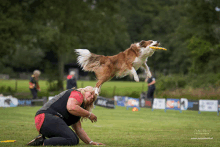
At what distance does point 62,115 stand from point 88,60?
350 centimetres

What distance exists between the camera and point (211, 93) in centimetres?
1739

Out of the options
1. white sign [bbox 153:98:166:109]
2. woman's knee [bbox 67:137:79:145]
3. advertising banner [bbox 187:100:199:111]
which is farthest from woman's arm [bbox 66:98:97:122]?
white sign [bbox 153:98:166:109]

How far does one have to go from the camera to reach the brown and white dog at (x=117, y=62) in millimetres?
8172

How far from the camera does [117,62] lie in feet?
27.4

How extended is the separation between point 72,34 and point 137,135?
20.9m

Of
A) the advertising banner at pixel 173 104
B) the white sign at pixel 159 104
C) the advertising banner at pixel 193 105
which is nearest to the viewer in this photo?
the advertising banner at pixel 193 105

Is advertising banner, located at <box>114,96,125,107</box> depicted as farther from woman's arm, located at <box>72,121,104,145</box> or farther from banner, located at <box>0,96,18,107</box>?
woman's arm, located at <box>72,121,104,145</box>

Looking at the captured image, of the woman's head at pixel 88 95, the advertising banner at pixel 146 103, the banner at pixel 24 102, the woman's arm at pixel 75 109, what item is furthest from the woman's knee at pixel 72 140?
the banner at pixel 24 102

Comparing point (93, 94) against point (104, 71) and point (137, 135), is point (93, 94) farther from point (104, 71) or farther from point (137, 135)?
point (104, 71)

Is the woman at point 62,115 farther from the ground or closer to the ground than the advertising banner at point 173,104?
farther from the ground

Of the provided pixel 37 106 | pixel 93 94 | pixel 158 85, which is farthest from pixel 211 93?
pixel 93 94

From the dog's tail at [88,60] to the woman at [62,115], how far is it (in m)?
3.27

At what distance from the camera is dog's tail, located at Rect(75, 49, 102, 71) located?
8398mm

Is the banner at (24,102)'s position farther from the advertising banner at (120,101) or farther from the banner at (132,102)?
the advertising banner at (120,101)
